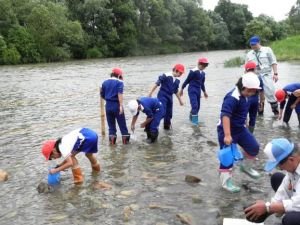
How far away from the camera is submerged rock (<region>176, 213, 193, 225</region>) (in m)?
4.84

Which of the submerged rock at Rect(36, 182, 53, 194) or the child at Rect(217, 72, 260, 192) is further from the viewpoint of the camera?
the submerged rock at Rect(36, 182, 53, 194)

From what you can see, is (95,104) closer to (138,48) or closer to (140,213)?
(140,213)

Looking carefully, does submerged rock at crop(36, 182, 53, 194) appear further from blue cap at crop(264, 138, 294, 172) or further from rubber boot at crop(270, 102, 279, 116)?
rubber boot at crop(270, 102, 279, 116)

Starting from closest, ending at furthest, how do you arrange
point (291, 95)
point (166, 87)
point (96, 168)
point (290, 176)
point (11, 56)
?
point (290, 176), point (96, 168), point (291, 95), point (166, 87), point (11, 56)

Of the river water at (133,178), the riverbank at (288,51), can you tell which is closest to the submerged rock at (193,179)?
the river water at (133,178)

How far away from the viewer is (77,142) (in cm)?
629

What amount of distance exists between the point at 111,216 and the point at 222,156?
168 cm

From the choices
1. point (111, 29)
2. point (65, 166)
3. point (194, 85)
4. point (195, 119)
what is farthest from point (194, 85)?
point (111, 29)

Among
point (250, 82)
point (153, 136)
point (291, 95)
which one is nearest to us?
point (250, 82)

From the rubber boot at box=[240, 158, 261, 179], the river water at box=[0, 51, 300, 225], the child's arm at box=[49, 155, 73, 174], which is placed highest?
the child's arm at box=[49, 155, 73, 174]

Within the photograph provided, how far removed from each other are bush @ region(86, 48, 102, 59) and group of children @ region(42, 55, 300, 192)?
148ft

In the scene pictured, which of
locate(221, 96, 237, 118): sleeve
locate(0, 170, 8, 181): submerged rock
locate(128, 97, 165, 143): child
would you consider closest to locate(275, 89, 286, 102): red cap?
locate(128, 97, 165, 143): child

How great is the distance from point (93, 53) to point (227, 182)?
166 feet

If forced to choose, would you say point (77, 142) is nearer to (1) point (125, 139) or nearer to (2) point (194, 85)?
(1) point (125, 139)
